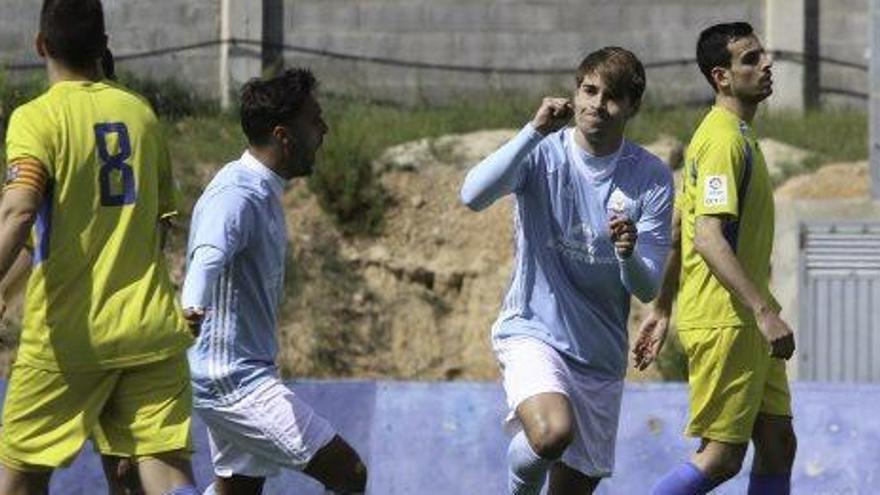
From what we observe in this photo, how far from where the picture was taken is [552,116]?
8250mm

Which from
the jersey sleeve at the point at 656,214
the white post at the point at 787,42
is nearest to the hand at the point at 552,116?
the jersey sleeve at the point at 656,214

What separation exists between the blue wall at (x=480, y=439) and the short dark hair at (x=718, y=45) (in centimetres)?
261

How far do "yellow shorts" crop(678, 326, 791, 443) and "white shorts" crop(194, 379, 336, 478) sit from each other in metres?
1.52

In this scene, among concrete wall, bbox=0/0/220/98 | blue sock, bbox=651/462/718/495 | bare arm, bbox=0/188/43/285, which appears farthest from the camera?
concrete wall, bbox=0/0/220/98

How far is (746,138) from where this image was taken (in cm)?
918

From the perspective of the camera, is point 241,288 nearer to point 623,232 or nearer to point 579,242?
point 579,242

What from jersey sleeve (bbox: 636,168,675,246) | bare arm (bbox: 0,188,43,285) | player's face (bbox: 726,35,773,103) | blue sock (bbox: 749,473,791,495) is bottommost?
blue sock (bbox: 749,473,791,495)

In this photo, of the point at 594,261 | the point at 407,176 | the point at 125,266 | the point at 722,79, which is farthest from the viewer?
the point at 407,176

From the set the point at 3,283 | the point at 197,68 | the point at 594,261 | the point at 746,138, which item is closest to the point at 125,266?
the point at 3,283

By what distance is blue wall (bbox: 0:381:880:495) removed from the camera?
11.5 metres

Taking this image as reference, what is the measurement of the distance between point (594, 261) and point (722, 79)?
1.06 meters

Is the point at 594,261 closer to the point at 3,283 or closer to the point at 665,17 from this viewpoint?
the point at 3,283

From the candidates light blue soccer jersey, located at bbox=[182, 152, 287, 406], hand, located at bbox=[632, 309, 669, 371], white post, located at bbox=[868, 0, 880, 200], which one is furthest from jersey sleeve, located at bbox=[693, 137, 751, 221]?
white post, located at bbox=[868, 0, 880, 200]

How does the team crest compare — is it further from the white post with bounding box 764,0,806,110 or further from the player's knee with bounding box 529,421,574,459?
the white post with bounding box 764,0,806,110
